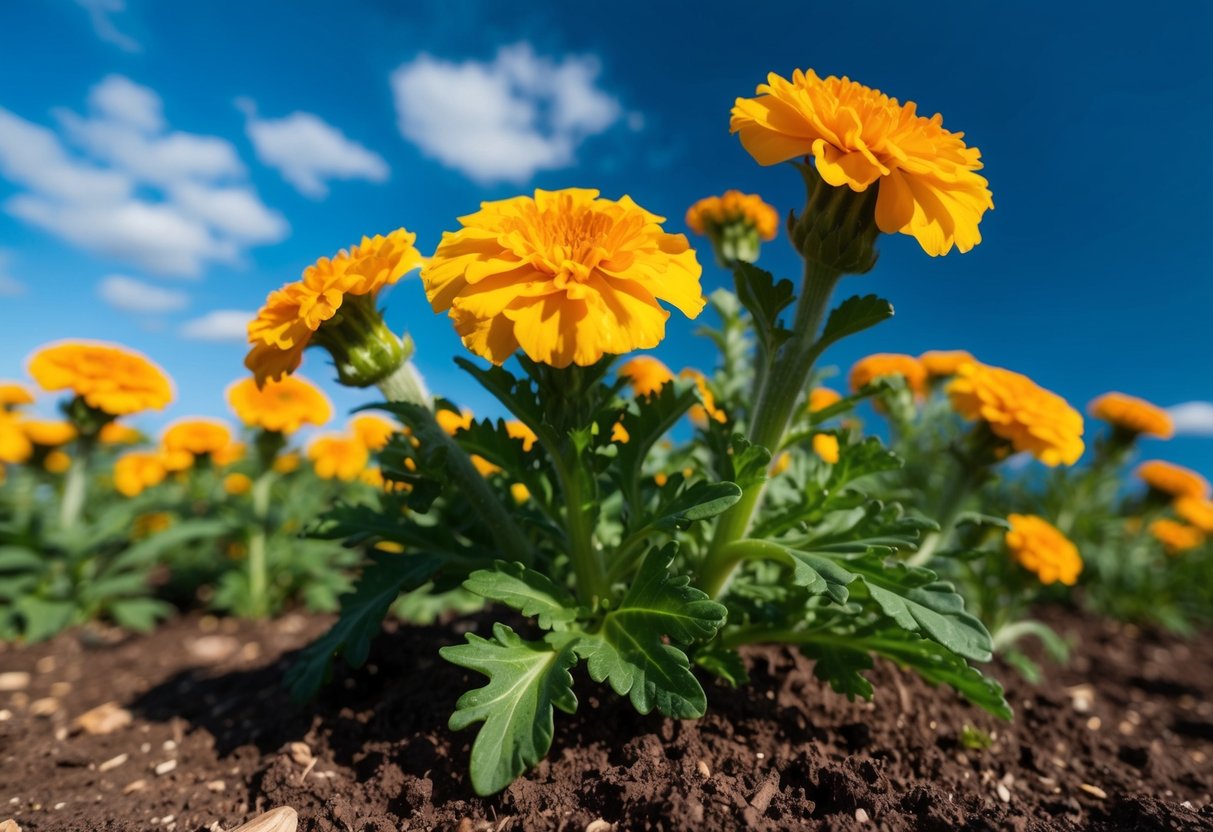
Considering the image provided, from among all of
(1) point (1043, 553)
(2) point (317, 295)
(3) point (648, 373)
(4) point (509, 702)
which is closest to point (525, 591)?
(4) point (509, 702)

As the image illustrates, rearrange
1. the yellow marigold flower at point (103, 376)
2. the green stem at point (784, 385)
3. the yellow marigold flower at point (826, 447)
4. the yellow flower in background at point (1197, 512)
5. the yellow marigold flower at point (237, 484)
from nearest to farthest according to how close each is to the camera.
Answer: the green stem at point (784, 385), the yellow marigold flower at point (826, 447), the yellow marigold flower at point (103, 376), the yellow marigold flower at point (237, 484), the yellow flower in background at point (1197, 512)

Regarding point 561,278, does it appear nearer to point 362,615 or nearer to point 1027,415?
point 362,615

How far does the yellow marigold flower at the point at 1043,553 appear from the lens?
3.46m

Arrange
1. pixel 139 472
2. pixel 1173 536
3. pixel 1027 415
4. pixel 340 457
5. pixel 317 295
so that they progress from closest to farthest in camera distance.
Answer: pixel 317 295, pixel 1027 415, pixel 340 457, pixel 139 472, pixel 1173 536

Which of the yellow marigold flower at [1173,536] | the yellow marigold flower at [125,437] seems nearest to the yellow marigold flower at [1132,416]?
the yellow marigold flower at [1173,536]

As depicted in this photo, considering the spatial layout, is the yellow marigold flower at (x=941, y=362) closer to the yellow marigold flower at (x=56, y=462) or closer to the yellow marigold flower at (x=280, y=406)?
the yellow marigold flower at (x=280, y=406)

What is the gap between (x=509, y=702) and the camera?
174cm

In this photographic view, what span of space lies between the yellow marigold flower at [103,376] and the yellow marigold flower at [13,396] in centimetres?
305

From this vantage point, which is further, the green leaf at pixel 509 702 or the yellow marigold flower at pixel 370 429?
Result: the yellow marigold flower at pixel 370 429

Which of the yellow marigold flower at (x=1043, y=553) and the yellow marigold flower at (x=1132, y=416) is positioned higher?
the yellow marigold flower at (x=1132, y=416)

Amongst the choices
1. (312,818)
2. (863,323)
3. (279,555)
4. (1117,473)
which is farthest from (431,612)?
(1117,473)

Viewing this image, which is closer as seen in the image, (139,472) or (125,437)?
(139,472)

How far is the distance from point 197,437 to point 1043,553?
16.4ft

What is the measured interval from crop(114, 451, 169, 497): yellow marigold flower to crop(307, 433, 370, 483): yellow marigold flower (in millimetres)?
1201
